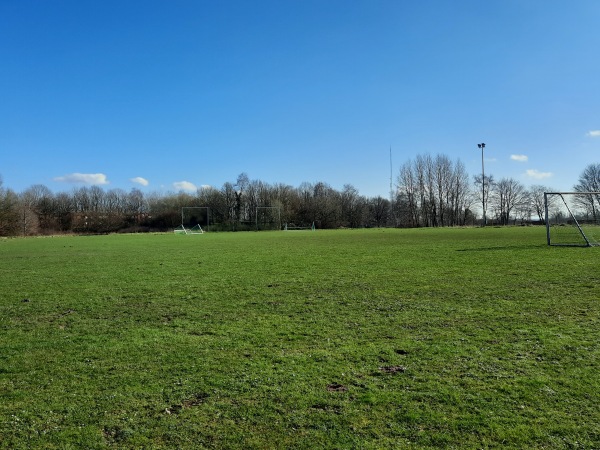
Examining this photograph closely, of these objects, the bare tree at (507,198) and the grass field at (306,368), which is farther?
the bare tree at (507,198)

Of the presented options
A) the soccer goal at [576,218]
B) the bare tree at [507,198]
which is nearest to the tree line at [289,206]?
the bare tree at [507,198]

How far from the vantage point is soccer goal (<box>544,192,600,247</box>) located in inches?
934

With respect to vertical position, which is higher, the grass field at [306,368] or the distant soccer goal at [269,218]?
the distant soccer goal at [269,218]

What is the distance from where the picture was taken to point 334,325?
702 centimetres

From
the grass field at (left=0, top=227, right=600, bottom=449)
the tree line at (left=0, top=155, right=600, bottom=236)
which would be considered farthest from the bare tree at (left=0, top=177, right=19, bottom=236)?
the grass field at (left=0, top=227, right=600, bottom=449)

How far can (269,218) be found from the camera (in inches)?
3836

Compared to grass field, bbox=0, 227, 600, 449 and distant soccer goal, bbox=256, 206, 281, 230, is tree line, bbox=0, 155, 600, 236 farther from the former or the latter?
grass field, bbox=0, 227, 600, 449

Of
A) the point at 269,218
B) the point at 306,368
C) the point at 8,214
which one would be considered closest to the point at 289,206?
the point at 269,218

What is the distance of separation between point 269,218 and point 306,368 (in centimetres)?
9285

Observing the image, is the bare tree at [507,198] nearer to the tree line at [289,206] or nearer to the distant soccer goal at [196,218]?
the tree line at [289,206]

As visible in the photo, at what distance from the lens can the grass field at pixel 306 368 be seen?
3.45m

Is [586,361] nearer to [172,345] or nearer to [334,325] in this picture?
[334,325]

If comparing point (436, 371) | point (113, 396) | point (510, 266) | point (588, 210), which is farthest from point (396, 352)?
point (588, 210)

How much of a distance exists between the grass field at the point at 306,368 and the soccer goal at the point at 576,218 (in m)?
15.8
